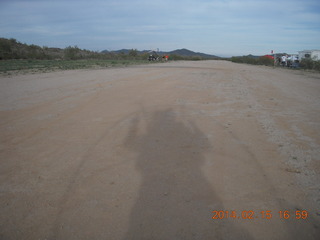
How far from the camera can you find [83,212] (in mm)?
2463

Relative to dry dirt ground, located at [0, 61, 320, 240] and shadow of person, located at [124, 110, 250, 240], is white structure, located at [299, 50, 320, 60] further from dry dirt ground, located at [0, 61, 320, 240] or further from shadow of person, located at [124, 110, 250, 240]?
shadow of person, located at [124, 110, 250, 240]

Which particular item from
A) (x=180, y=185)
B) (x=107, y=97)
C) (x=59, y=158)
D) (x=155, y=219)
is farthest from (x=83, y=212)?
(x=107, y=97)

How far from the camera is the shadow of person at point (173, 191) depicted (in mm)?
2232

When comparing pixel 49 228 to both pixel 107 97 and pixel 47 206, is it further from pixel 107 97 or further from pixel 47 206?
pixel 107 97

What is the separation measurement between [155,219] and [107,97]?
564 centimetres

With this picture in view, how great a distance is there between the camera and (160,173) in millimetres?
3127

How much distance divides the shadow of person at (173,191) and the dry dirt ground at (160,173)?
0.04 feet

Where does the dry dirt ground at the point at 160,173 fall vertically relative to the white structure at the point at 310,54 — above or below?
below
